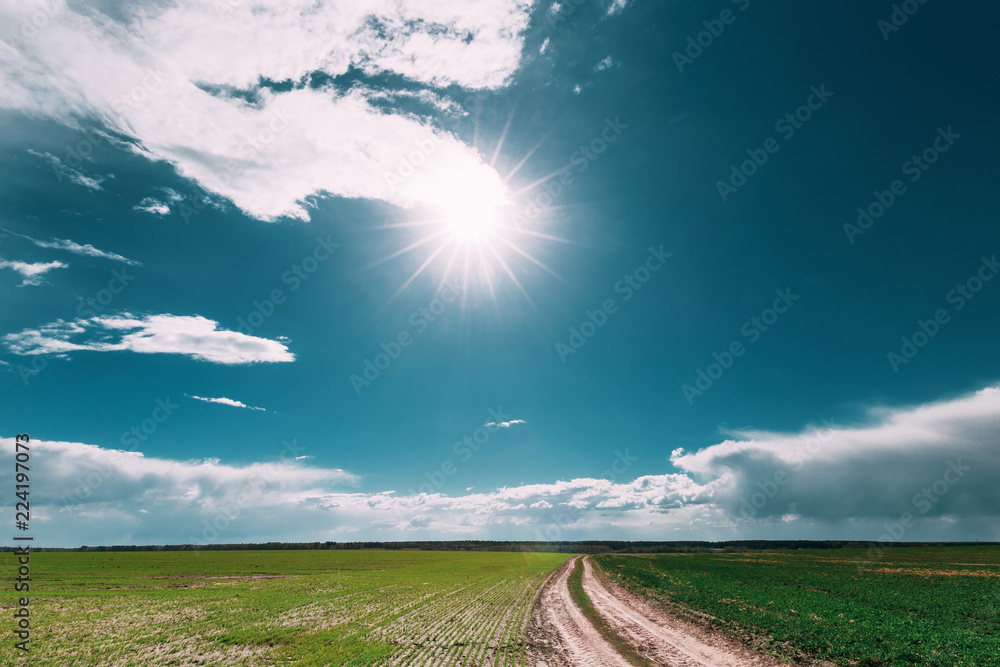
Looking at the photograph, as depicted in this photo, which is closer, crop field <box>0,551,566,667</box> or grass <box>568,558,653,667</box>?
grass <box>568,558,653,667</box>

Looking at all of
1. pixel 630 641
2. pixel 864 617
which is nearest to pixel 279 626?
pixel 630 641

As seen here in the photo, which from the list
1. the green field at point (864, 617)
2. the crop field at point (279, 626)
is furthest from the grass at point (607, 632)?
the green field at point (864, 617)

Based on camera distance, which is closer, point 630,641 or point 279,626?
point 630,641

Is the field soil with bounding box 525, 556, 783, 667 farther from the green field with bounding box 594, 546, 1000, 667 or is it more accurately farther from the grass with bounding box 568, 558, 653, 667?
Answer: the green field with bounding box 594, 546, 1000, 667

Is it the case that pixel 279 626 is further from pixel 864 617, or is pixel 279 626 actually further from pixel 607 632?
pixel 864 617

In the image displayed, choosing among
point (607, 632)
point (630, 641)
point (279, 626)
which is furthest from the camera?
point (279, 626)

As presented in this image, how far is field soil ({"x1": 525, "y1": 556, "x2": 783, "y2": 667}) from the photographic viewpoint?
17266 millimetres

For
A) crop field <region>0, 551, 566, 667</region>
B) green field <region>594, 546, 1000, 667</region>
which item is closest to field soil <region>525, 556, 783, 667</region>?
crop field <region>0, 551, 566, 667</region>

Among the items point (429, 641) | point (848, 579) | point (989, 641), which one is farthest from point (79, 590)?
point (848, 579)

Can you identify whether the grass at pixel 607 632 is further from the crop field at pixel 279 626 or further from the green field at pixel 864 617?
the green field at pixel 864 617

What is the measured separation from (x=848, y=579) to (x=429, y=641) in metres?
49.7

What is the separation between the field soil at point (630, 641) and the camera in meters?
17.3

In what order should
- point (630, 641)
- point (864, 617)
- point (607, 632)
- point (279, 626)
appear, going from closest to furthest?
point (630, 641) < point (607, 632) < point (864, 617) < point (279, 626)

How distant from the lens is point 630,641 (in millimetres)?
20094
